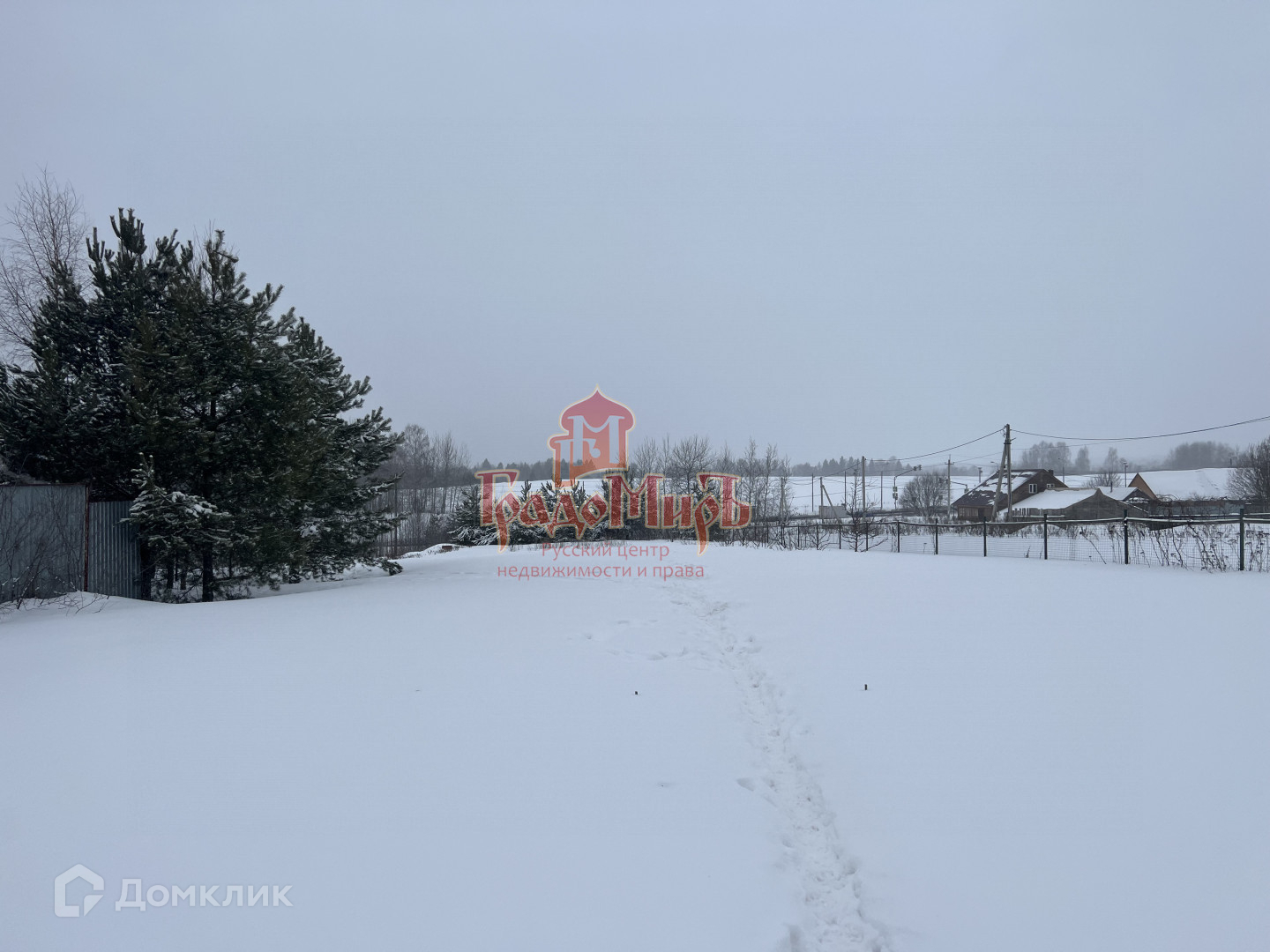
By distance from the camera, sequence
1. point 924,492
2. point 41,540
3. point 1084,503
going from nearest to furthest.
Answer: point 41,540, point 1084,503, point 924,492

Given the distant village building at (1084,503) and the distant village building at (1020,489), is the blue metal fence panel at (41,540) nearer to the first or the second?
the distant village building at (1084,503)

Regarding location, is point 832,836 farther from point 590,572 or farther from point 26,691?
point 590,572

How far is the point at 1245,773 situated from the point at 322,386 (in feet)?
46.7

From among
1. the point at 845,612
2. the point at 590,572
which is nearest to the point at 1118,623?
the point at 845,612

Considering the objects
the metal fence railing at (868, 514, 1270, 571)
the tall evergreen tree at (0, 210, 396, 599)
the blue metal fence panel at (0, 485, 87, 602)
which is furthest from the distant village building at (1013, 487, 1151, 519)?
the blue metal fence panel at (0, 485, 87, 602)

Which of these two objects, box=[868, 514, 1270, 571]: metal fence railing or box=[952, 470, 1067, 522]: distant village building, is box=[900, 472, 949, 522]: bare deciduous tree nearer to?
box=[952, 470, 1067, 522]: distant village building

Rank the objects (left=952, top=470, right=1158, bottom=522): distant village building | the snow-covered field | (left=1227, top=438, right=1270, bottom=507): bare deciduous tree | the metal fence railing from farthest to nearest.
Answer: (left=952, top=470, right=1158, bottom=522): distant village building, (left=1227, top=438, right=1270, bottom=507): bare deciduous tree, the metal fence railing, the snow-covered field

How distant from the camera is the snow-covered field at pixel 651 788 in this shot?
2.44 metres

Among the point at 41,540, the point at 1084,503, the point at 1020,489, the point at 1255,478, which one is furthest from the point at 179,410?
the point at 1020,489

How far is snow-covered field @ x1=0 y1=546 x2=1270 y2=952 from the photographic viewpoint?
2.44m

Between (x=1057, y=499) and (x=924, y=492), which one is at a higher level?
(x=924, y=492)

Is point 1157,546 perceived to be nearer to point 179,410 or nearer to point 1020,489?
point 179,410

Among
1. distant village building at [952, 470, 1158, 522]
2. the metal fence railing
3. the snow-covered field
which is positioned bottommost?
the snow-covered field

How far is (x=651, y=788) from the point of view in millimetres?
3465
